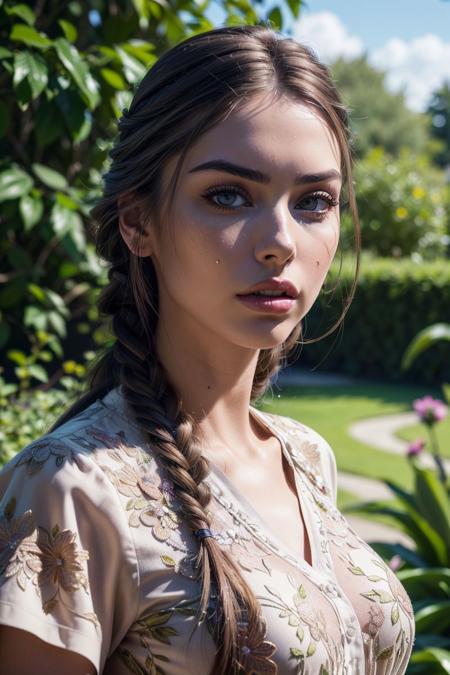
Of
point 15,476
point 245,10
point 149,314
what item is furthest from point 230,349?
point 245,10

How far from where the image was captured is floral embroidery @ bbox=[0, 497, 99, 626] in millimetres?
1187

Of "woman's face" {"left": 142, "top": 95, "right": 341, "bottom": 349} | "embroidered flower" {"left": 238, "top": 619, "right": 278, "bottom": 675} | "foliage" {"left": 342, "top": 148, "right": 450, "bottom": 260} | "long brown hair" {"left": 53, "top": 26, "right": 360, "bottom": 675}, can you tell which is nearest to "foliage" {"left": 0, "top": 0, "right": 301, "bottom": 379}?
"long brown hair" {"left": 53, "top": 26, "right": 360, "bottom": 675}

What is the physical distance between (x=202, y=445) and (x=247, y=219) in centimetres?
38

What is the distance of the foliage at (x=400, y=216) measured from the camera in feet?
50.1

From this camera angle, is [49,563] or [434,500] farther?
[434,500]

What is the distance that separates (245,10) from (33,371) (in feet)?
4.79

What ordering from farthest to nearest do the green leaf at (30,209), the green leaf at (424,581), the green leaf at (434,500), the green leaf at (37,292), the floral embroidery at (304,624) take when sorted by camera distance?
1. the green leaf at (434,500)
2. the green leaf at (424,581)
3. the green leaf at (37,292)
4. the green leaf at (30,209)
5. the floral embroidery at (304,624)

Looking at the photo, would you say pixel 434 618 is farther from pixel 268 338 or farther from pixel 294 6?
pixel 268 338

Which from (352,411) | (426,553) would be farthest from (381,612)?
(352,411)

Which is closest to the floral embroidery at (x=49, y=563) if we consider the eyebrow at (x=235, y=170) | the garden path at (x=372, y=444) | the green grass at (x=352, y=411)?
the eyebrow at (x=235, y=170)

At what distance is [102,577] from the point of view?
3.97 ft

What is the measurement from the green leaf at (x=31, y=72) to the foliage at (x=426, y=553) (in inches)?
86.5

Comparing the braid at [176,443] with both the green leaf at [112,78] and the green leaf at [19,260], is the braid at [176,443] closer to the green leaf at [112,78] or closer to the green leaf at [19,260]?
the green leaf at [112,78]

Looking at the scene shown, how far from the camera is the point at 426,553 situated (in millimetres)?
3848
